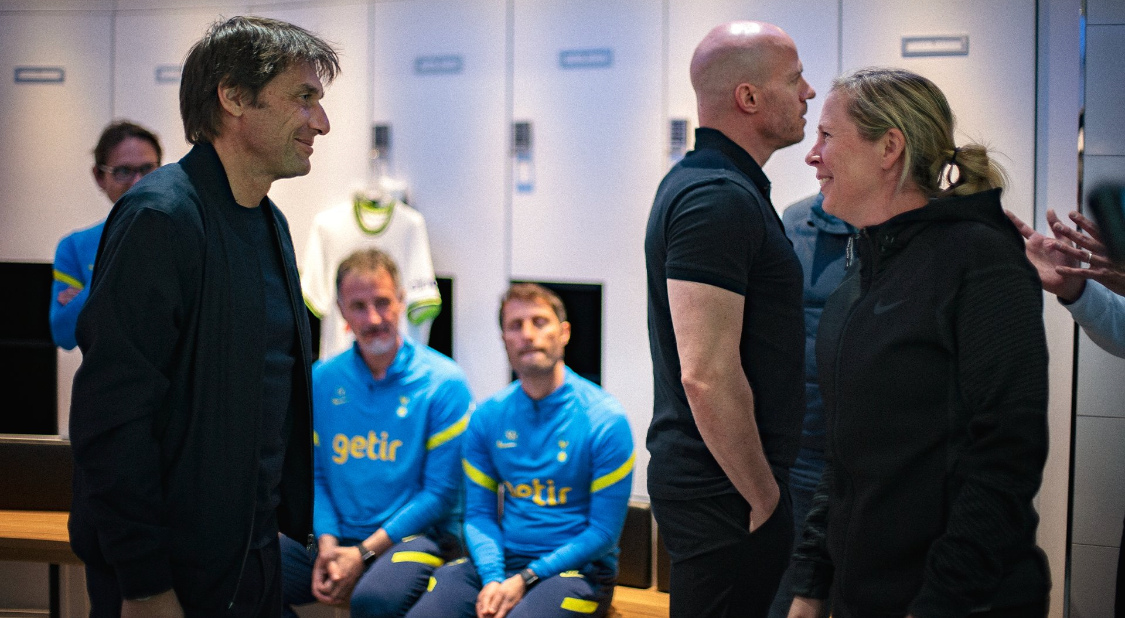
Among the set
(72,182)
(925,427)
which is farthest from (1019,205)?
(72,182)

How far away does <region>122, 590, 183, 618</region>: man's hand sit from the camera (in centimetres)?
133

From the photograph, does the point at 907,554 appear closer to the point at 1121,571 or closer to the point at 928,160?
the point at 928,160

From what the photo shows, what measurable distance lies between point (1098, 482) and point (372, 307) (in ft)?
6.79

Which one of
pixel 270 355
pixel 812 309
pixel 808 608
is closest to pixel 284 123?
pixel 270 355

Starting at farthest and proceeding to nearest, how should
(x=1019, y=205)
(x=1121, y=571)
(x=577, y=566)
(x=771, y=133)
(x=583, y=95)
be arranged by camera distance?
1. (x=583, y=95)
2. (x=1019, y=205)
3. (x=577, y=566)
4. (x=1121, y=571)
5. (x=771, y=133)

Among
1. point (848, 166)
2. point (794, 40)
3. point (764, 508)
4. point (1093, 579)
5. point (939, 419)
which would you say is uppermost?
point (794, 40)

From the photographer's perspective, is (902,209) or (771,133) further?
(771,133)

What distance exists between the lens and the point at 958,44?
3068mm

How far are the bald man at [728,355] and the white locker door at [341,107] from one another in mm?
2280

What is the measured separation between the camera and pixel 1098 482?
2387mm

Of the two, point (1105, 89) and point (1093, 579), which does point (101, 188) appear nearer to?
point (1105, 89)

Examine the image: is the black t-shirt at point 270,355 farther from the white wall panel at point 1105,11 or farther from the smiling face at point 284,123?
the white wall panel at point 1105,11

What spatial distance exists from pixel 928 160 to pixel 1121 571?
1.09 meters

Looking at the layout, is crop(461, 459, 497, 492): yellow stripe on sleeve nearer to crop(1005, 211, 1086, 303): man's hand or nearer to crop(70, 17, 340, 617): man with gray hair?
crop(70, 17, 340, 617): man with gray hair
